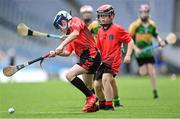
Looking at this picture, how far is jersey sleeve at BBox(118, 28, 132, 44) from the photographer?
12.3 metres

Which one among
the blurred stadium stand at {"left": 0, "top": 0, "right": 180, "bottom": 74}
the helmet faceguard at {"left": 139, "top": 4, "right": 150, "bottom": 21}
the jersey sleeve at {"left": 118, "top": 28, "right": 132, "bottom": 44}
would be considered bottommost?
the jersey sleeve at {"left": 118, "top": 28, "right": 132, "bottom": 44}

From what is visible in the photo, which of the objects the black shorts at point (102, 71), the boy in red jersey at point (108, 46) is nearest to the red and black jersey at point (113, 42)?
the boy in red jersey at point (108, 46)

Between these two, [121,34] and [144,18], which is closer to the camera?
[121,34]

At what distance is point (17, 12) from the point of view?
39594mm

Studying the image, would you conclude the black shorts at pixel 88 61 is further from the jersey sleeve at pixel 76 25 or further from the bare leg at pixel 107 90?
the jersey sleeve at pixel 76 25

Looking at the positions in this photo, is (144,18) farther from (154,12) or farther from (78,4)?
(78,4)

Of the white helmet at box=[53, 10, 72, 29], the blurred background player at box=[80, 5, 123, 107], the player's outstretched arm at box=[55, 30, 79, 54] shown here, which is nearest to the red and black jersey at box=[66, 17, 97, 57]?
the white helmet at box=[53, 10, 72, 29]

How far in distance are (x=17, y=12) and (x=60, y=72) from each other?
5510 millimetres

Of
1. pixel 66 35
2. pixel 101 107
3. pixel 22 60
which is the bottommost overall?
pixel 101 107

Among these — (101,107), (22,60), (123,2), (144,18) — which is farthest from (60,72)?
(101,107)

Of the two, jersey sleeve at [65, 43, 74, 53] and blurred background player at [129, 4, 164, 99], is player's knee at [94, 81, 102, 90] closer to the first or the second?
jersey sleeve at [65, 43, 74, 53]

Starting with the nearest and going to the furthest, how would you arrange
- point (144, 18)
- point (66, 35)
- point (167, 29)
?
point (66, 35)
point (144, 18)
point (167, 29)

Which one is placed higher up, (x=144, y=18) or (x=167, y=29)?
(x=167, y=29)

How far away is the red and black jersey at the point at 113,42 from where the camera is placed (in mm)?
12312
